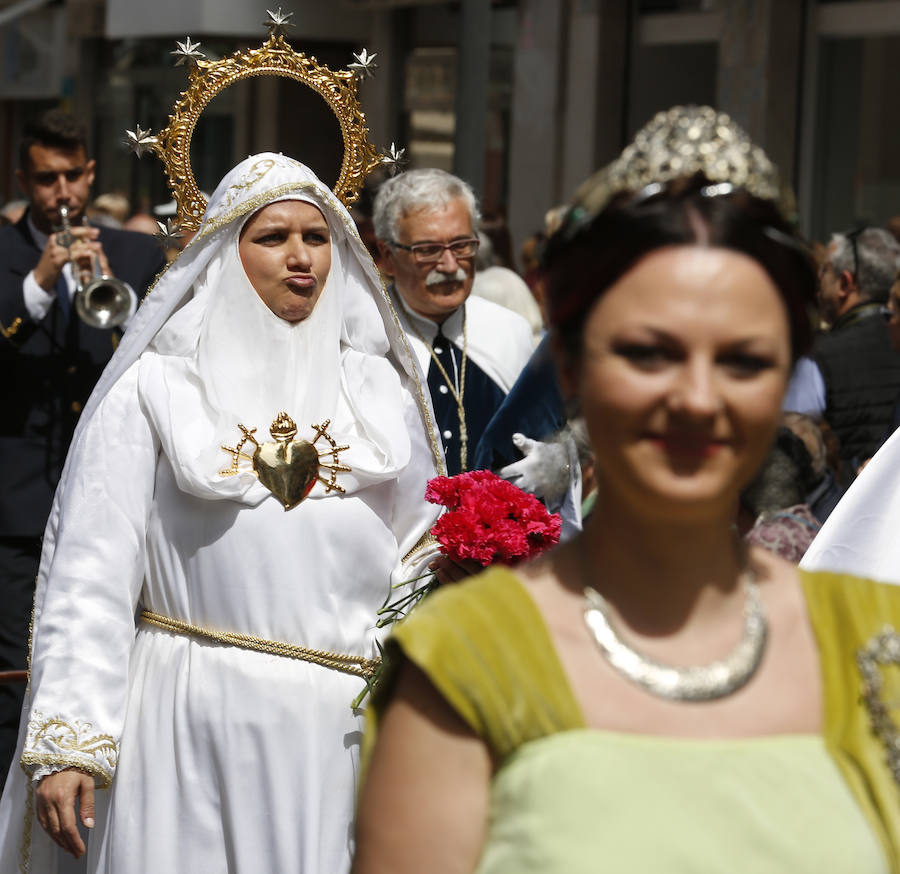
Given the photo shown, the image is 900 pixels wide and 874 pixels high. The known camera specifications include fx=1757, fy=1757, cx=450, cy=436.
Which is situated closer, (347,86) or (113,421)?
(113,421)

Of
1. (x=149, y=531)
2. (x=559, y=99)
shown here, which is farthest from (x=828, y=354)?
(x=559, y=99)

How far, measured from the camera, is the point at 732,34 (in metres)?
11.8

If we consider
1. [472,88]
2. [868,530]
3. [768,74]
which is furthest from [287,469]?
[768,74]

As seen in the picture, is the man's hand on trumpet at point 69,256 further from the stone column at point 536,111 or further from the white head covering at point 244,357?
the stone column at point 536,111

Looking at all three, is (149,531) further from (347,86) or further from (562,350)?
(562,350)

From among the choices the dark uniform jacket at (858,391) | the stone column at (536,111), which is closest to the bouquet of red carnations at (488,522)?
the dark uniform jacket at (858,391)

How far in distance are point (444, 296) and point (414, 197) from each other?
35cm

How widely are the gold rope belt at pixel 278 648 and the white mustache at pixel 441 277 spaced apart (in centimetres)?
215

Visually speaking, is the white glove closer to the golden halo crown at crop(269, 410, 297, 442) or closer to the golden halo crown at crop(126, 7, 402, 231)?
the golden halo crown at crop(269, 410, 297, 442)

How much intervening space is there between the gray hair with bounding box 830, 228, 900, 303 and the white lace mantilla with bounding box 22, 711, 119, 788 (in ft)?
13.4

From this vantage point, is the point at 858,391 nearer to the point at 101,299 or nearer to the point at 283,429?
Result: the point at 101,299

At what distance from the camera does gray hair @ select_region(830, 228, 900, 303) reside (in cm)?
680

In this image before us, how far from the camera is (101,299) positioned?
651 cm

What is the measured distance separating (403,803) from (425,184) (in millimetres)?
4353
